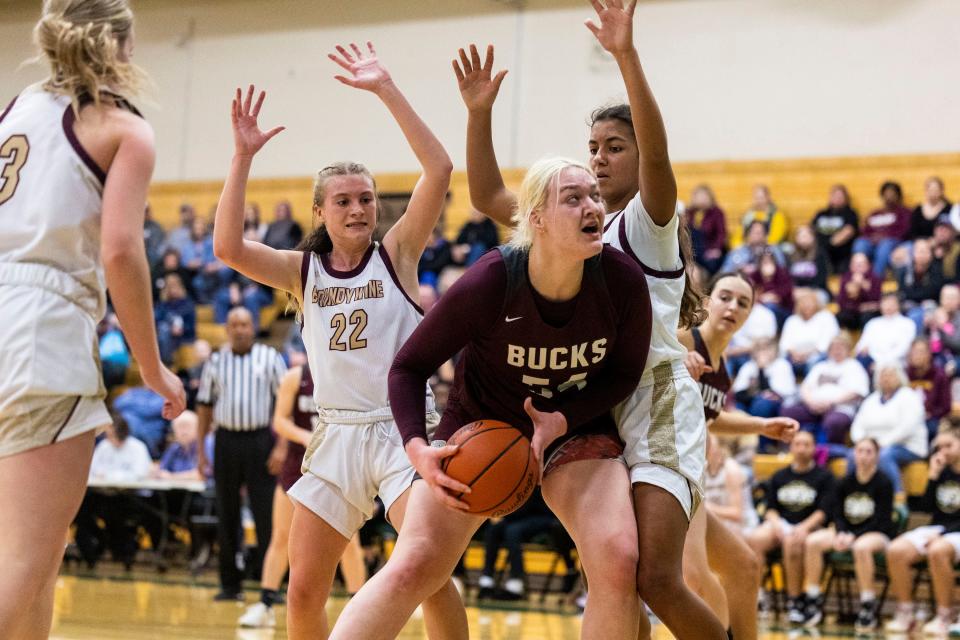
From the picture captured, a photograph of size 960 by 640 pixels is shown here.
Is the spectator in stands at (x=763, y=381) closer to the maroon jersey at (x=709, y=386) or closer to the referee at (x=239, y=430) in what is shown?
the referee at (x=239, y=430)

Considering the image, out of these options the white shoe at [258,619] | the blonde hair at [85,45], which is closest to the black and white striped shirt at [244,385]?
the white shoe at [258,619]

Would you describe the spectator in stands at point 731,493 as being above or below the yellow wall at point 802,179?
below

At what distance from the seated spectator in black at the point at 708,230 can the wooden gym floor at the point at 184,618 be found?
219 inches

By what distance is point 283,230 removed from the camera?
17.9 meters

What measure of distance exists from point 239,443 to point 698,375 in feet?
20.9

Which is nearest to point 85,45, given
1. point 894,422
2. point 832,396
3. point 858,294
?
point 894,422

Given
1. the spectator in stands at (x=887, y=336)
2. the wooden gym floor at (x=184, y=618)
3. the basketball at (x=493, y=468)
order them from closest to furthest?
the basketball at (x=493, y=468), the wooden gym floor at (x=184, y=618), the spectator in stands at (x=887, y=336)

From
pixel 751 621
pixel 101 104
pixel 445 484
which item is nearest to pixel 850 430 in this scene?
pixel 751 621

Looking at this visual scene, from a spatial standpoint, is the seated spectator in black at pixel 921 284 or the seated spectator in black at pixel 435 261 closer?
the seated spectator in black at pixel 921 284

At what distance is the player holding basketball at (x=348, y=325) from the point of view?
462cm

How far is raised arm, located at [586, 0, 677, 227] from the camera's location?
4.01 metres

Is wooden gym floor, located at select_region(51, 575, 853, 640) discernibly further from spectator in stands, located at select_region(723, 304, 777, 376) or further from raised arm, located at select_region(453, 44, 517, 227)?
spectator in stands, located at select_region(723, 304, 777, 376)

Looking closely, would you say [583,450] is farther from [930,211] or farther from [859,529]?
[930,211]

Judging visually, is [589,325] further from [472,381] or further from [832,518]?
[832,518]
